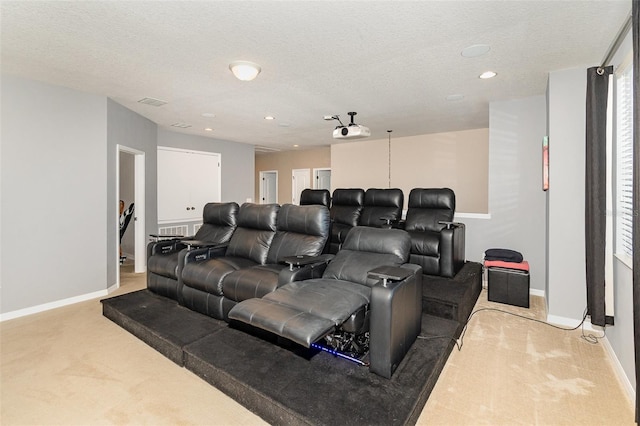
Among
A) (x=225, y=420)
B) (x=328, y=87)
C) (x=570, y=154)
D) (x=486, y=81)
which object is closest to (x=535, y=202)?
(x=570, y=154)

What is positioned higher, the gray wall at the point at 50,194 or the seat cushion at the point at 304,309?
the gray wall at the point at 50,194

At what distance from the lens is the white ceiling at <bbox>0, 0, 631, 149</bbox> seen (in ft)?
6.73

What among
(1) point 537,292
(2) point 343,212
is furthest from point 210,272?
(1) point 537,292

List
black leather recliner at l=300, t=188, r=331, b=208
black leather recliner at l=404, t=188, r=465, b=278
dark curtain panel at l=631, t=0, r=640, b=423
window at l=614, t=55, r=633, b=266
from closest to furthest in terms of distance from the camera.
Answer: dark curtain panel at l=631, t=0, r=640, b=423
window at l=614, t=55, r=633, b=266
black leather recliner at l=404, t=188, r=465, b=278
black leather recliner at l=300, t=188, r=331, b=208

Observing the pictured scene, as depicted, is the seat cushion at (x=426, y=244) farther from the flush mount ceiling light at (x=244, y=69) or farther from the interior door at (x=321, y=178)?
the interior door at (x=321, y=178)

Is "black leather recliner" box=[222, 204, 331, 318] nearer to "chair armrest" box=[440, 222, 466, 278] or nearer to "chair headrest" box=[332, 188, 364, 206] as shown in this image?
"chair armrest" box=[440, 222, 466, 278]

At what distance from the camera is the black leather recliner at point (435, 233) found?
141 inches

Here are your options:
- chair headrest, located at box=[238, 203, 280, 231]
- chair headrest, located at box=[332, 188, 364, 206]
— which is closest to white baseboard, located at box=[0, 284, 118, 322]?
chair headrest, located at box=[238, 203, 280, 231]

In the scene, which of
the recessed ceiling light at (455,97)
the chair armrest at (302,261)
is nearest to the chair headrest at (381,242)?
the chair armrest at (302,261)

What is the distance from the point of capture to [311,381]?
1861 mm

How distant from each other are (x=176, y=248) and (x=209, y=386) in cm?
216

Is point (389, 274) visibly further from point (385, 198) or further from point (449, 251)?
point (385, 198)

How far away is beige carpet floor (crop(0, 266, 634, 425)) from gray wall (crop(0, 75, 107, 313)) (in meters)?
0.77

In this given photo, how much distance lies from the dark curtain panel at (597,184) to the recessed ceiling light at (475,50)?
36.5 inches
